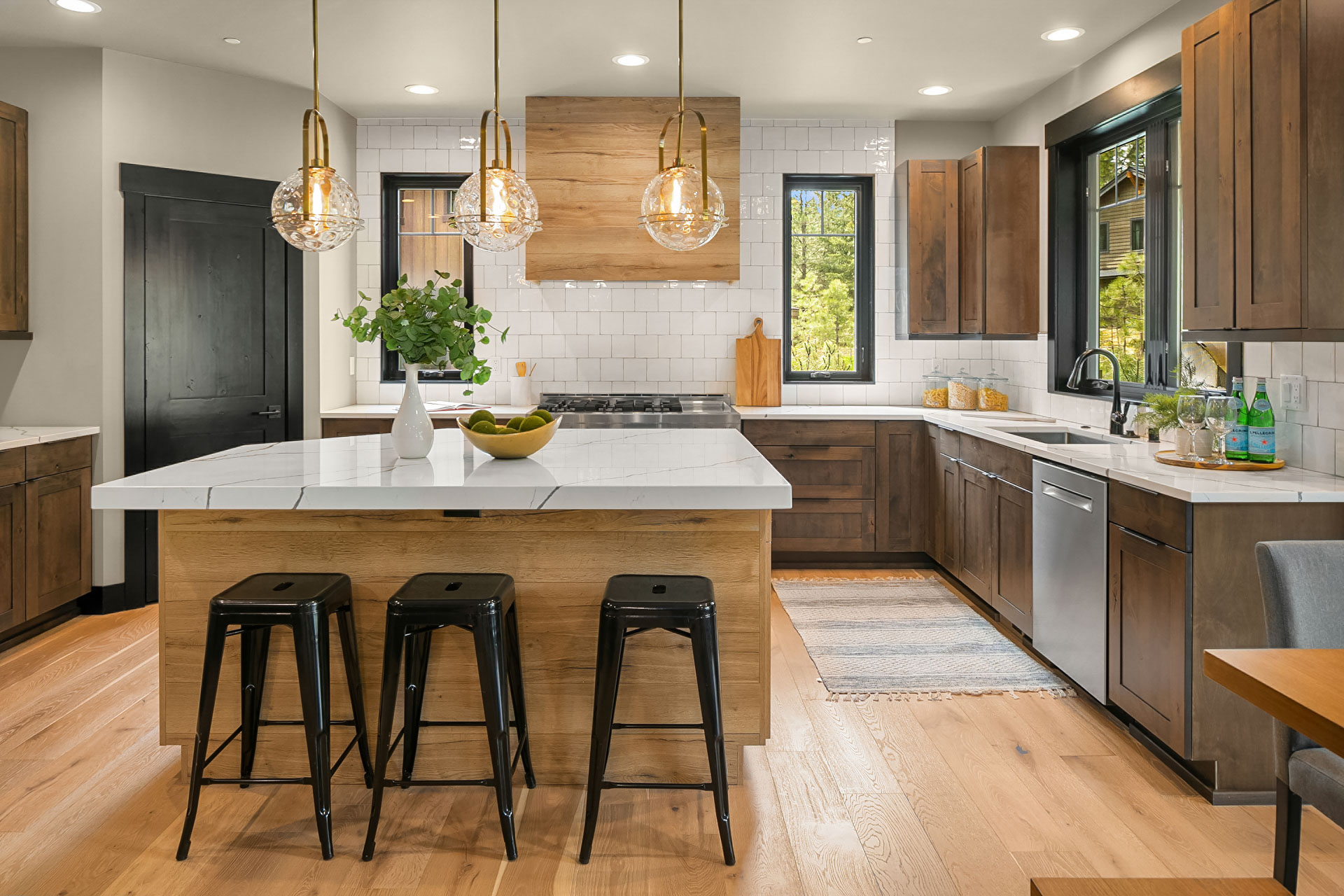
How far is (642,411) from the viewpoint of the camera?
5.35 m

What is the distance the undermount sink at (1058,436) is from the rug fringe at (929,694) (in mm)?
1165

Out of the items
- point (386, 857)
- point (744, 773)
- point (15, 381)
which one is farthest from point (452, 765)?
point (15, 381)

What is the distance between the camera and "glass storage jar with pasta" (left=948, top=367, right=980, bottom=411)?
18.3 ft

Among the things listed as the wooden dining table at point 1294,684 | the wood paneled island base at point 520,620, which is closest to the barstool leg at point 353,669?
the wood paneled island base at point 520,620

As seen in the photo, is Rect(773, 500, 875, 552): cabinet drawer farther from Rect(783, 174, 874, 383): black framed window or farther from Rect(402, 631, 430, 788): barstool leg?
Rect(402, 631, 430, 788): barstool leg

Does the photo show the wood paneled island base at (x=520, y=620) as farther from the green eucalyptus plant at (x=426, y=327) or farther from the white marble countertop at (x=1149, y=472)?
the white marble countertop at (x=1149, y=472)

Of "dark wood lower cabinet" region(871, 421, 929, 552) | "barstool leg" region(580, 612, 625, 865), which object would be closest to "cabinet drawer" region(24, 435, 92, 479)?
"barstool leg" region(580, 612, 625, 865)

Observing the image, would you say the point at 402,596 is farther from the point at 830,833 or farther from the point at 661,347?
the point at 661,347

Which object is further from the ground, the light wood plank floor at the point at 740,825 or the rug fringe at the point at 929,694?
the rug fringe at the point at 929,694

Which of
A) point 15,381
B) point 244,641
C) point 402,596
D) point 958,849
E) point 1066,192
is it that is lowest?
point 958,849

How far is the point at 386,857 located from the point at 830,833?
114 cm

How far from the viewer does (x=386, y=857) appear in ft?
7.66

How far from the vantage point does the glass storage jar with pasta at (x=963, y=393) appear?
5.59 metres

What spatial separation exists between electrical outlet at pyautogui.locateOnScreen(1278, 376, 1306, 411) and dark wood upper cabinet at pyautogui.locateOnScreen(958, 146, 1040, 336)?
6.37 ft
